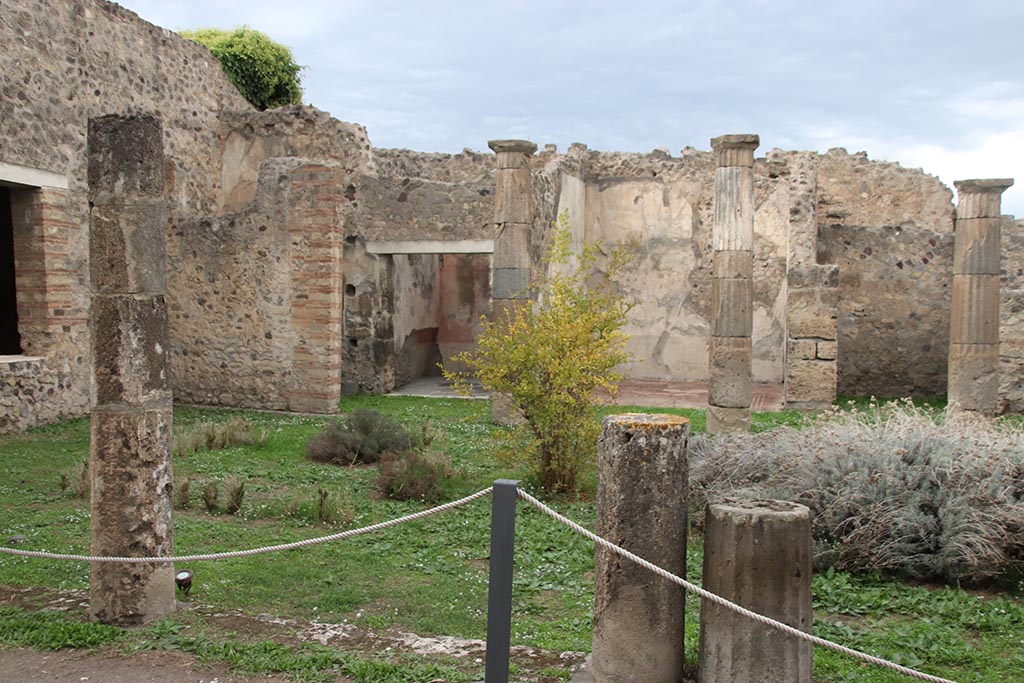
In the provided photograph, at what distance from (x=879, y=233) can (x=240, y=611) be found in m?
13.0

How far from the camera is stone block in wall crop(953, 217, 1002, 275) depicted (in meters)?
11.8

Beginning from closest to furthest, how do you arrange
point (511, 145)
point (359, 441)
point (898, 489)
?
1. point (898, 489)
2. point (359, 441)
3. point (511, 145)

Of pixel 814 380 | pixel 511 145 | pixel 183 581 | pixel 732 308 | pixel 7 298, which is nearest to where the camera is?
pixel 183 581

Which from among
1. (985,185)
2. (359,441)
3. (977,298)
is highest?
(985,185)

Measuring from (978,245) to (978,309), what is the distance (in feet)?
2.60

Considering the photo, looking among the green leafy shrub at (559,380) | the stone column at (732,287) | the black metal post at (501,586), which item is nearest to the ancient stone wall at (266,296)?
the green leafy shrub at (559,380)

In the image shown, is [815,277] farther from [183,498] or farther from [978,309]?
[183,498]

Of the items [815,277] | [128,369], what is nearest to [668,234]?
[815,277]

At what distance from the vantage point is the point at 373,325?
14.7 m

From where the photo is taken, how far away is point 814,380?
1376cm

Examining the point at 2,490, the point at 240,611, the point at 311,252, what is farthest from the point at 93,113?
the point at 240,611

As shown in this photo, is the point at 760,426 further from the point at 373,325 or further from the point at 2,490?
the point at 2,490

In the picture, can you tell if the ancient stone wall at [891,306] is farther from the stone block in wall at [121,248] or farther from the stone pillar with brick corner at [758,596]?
the stone block in wall at [121,248]

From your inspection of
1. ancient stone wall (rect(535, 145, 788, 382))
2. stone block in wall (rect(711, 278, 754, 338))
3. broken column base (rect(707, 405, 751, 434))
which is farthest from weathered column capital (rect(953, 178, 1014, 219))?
ancient stone wall (rect(535, 145, 788, 382))
